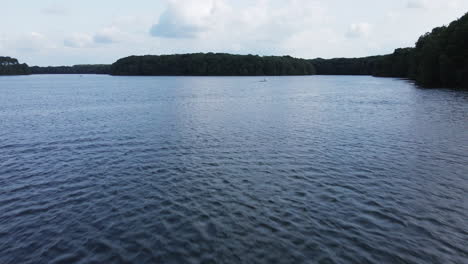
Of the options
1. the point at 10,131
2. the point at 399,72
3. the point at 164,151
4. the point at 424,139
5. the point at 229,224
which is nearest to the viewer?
the point at 229,224

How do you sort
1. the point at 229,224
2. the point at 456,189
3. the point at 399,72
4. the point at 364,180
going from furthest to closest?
the point at 399,72, the point at 364,180, the point at 456,189, the point at 229,224

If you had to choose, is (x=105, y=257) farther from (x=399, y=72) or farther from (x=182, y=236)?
(x=399, y=72)

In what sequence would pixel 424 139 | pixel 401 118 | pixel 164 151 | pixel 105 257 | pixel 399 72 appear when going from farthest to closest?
pixel 399 72, pixel 401 118, pixel 424 139, pixel 164 151, pixel 105 257

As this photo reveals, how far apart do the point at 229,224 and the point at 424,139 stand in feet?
89.7

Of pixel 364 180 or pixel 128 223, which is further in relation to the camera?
pixel 364 180

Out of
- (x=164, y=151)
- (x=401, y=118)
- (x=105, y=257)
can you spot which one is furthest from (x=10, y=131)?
(x=401, y=118)

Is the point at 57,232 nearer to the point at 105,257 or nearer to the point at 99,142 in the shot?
the point at 105,257

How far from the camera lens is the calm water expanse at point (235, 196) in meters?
13.5

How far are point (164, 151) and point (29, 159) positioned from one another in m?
11.8

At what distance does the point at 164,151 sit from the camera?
96.7ft

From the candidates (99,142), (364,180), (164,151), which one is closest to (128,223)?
(164,151)

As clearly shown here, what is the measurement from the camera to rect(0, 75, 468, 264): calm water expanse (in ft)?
44.4

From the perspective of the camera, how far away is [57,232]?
49.9 ft

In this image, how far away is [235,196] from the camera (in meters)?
18.9
